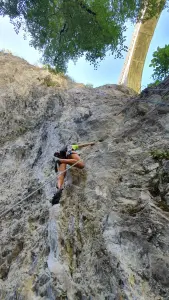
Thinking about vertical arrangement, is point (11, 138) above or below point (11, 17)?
below

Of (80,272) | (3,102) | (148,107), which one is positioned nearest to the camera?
(80,272)

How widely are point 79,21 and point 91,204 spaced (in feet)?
20.8

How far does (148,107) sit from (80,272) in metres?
4.92

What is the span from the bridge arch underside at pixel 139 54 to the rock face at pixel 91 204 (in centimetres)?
583

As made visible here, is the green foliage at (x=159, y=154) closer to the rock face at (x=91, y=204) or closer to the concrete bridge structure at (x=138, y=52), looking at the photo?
the rock face at (x=91, y=204)

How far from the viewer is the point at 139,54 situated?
17500 millimetres

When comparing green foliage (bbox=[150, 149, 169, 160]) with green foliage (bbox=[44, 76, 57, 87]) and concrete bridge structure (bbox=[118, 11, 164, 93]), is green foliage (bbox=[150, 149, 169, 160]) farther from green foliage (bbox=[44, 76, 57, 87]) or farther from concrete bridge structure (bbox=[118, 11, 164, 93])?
concrete bridge structure (bbox=[118, 11, 164, 93])

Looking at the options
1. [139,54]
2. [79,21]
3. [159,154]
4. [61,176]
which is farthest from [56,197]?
[139,54]

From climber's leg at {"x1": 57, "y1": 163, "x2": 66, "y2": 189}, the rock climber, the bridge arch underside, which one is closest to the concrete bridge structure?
the bridge arch underside

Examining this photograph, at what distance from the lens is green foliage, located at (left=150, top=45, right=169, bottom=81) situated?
12.9 m

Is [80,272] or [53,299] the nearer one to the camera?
[53,299]

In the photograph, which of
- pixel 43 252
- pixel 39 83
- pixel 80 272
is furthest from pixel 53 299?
pixel 39 83

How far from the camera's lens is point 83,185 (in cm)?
726

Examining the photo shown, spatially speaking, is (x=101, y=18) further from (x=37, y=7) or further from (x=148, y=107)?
(x=148, y=107)
